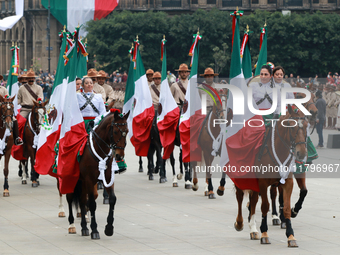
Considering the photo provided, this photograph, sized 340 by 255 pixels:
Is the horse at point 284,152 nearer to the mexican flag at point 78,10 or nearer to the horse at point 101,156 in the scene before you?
the horse at point 101,156

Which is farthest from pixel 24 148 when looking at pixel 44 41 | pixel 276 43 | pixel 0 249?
pixel 44 41

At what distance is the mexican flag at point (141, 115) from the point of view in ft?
51.5

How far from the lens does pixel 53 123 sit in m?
11.5

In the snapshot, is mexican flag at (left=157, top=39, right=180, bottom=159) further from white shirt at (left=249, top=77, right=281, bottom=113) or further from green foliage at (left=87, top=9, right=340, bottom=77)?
green foliage at (left=87, top=9, right=340, bottom=77)

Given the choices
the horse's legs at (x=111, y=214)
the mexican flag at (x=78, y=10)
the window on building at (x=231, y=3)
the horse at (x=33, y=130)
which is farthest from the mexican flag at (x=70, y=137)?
the window on building at (x=231, y=3)

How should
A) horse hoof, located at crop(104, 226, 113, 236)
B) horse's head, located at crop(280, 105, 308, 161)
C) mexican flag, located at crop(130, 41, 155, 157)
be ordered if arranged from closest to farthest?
horse's head, located at crop(280, 105, 308, 161) → horse hoof, located at crop(104, 226, 113, 236) → mexican flag, located at crop(130, 41, 155, 157)

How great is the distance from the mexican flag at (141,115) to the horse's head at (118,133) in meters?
6.69

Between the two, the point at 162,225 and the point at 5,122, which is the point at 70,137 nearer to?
the point at 162,225

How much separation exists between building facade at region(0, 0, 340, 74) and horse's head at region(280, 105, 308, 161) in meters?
53.7

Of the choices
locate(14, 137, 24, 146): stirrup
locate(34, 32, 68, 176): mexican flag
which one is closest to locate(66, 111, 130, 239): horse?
locate(34, 32, 68, 176): mexican flag

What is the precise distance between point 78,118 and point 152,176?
6.17 m

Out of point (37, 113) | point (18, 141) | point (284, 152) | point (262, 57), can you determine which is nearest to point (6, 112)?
point (18, 141)

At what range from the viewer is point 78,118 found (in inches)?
388

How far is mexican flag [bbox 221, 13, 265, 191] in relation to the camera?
8914 millimetres
